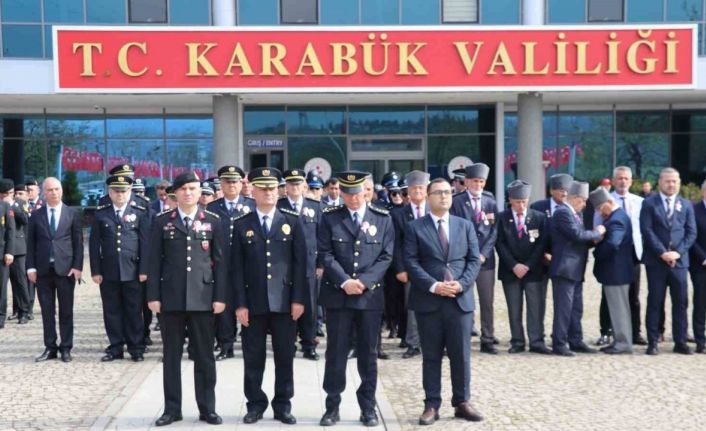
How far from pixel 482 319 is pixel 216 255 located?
13.4 feet

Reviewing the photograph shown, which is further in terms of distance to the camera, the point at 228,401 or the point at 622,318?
the point at 622,318

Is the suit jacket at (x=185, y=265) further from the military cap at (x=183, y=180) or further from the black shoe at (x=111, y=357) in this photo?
the black shoe at (x=111, y=357)

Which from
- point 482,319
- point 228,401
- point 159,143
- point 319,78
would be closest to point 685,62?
point 319,78

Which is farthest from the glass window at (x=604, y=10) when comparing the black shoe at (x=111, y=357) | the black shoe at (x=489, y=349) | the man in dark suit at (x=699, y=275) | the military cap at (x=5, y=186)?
the black shoe at (x=111, y=357)

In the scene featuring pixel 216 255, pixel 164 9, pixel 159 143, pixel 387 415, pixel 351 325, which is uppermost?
pixel 164 9

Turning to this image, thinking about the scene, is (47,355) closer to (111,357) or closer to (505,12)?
(111,357)

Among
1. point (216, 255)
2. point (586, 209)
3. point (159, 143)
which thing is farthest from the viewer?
point (159, 143)

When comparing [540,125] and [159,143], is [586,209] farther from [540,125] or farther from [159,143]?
[159,143]

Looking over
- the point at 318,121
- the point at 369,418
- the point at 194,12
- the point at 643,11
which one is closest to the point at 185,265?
the point at 369,418

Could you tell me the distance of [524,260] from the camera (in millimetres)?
9648

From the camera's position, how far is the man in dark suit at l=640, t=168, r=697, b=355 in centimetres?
950

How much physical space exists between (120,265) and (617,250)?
602 centimetres

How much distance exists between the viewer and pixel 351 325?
22.6 ft

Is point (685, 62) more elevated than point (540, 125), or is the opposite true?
point (685, 62)
